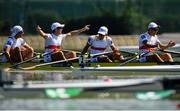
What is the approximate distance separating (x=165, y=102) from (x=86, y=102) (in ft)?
3.09

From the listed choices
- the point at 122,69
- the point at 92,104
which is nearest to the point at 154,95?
the point at 92,104

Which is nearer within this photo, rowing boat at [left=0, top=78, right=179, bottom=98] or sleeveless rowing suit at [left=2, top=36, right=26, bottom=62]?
rowing boat at [left=0, top=78, right=179, bottom=98]

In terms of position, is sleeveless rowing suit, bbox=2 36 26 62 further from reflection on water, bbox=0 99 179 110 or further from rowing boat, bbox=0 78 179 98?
reflection on water, bbox=0 99 179 110

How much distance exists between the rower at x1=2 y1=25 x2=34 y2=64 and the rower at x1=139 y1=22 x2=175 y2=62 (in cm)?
283

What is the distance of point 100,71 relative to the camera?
15.3 meters

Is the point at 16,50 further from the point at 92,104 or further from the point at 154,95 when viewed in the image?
the point at 154,95

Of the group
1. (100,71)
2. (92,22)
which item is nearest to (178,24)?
(92,22)

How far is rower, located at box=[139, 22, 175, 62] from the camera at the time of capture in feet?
57.2

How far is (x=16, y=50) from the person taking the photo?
17.7 m

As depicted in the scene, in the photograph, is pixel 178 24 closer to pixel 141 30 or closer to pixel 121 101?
pixel 141 30

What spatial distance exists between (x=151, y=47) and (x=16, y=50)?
3456 mm

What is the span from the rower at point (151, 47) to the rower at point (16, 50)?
2.83 meters

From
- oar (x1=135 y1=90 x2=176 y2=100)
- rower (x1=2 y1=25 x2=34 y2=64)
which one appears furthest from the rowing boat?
rower (x1=2 y1=25 x2=34 y2=64)

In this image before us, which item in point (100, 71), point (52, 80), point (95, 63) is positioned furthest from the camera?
point (95, 63)
